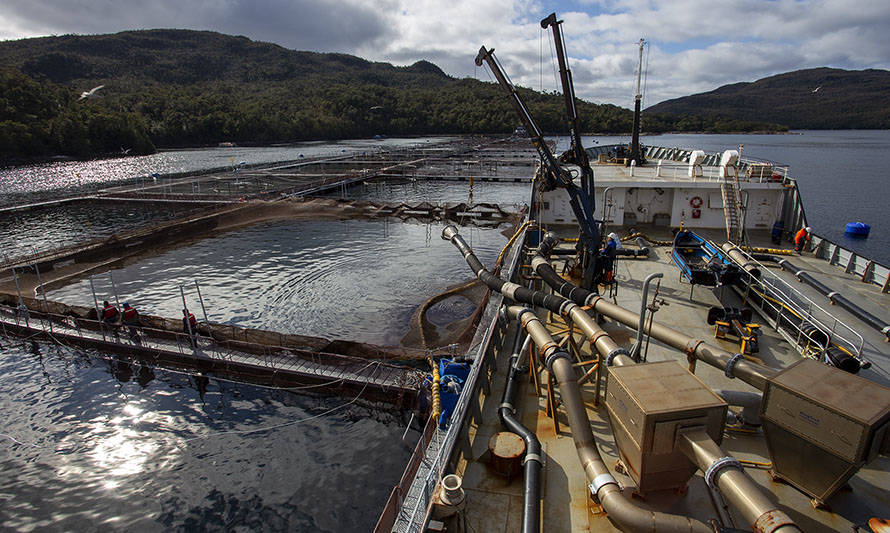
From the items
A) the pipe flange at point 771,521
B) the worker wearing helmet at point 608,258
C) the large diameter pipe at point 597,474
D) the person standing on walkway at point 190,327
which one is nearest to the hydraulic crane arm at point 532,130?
the worker wearing helmet at point 608,258

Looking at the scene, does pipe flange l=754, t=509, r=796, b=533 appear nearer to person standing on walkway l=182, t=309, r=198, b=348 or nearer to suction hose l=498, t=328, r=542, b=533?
suction hose l=498, t=328, r=542, b=533

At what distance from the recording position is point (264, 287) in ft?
107

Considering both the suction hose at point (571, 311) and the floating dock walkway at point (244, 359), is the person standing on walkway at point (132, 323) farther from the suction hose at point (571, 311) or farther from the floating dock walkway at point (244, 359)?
the suction hose at point (571, 311)

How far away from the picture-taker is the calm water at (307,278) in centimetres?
2742

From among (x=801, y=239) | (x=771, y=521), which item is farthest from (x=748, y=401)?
(x=801, y=239)

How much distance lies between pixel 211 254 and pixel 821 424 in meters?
44.1

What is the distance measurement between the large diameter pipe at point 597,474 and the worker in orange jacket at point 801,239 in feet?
65.6

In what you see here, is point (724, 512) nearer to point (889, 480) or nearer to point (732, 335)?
point (889, 480)

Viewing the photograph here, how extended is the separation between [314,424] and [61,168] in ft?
421

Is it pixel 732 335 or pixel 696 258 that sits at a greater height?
pixel 696 258

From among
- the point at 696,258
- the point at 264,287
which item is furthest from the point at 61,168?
the point at 696,258

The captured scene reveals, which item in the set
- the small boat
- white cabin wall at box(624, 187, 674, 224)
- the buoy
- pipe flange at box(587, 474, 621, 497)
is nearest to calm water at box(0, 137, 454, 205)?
white cabin wall at box(624, 187, 674, 224)

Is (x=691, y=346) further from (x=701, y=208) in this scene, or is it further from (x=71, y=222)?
(x=71, y=222)

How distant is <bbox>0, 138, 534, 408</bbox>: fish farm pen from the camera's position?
2078 centimetres
